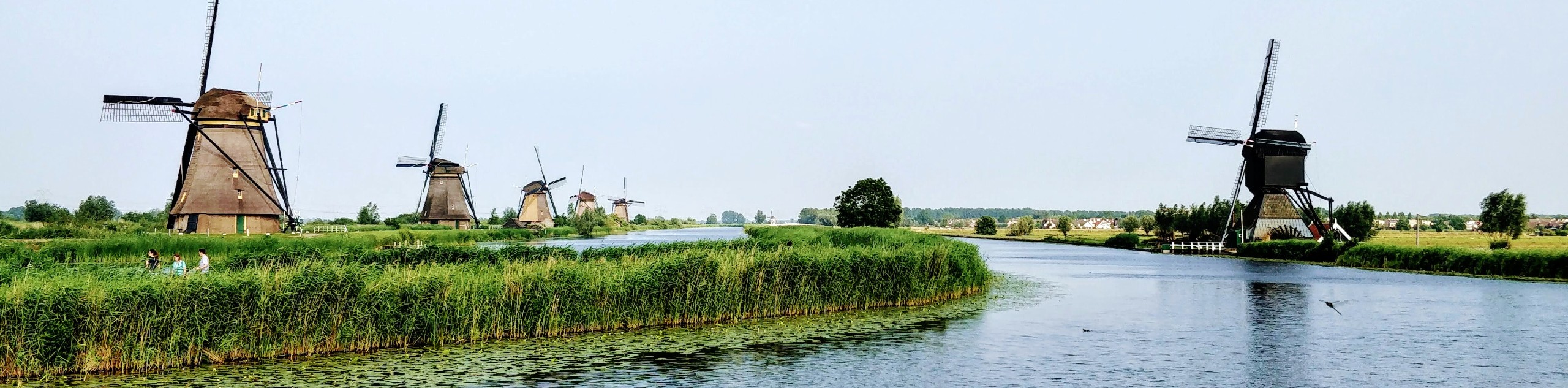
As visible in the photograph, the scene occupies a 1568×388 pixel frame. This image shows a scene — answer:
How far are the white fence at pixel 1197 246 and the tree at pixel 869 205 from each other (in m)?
24.5

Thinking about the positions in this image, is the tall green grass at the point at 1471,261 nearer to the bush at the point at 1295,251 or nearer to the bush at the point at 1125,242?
the bush at the point at 1295,251

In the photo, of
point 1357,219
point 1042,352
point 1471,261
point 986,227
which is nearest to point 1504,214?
point 1357,219

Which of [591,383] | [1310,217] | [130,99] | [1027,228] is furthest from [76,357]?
[1027,228]

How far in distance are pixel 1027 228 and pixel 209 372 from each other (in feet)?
387

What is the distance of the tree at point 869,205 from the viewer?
88.4 m

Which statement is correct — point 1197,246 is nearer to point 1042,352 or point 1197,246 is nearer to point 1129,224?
point 1129,224

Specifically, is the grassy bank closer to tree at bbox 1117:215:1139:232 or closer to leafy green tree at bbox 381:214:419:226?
leafy green tree at bbox 381:214:419:226

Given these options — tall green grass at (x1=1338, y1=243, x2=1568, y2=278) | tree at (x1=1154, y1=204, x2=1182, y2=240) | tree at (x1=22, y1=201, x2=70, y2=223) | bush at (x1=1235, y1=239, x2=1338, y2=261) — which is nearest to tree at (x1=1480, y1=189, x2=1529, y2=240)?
tree at (x1=1154, y1=204, x2=1182, y2=240)

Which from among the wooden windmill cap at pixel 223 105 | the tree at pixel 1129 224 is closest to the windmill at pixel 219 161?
the wooden windmill cap at pixel 223 105

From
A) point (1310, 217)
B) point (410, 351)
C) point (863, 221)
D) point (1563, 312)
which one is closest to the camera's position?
point (410, 351)

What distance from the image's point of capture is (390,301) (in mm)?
16094

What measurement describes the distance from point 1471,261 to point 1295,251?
596 inches

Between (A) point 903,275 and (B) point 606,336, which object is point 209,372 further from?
(A) point 903,275

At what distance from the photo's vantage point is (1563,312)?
23.8 meters
